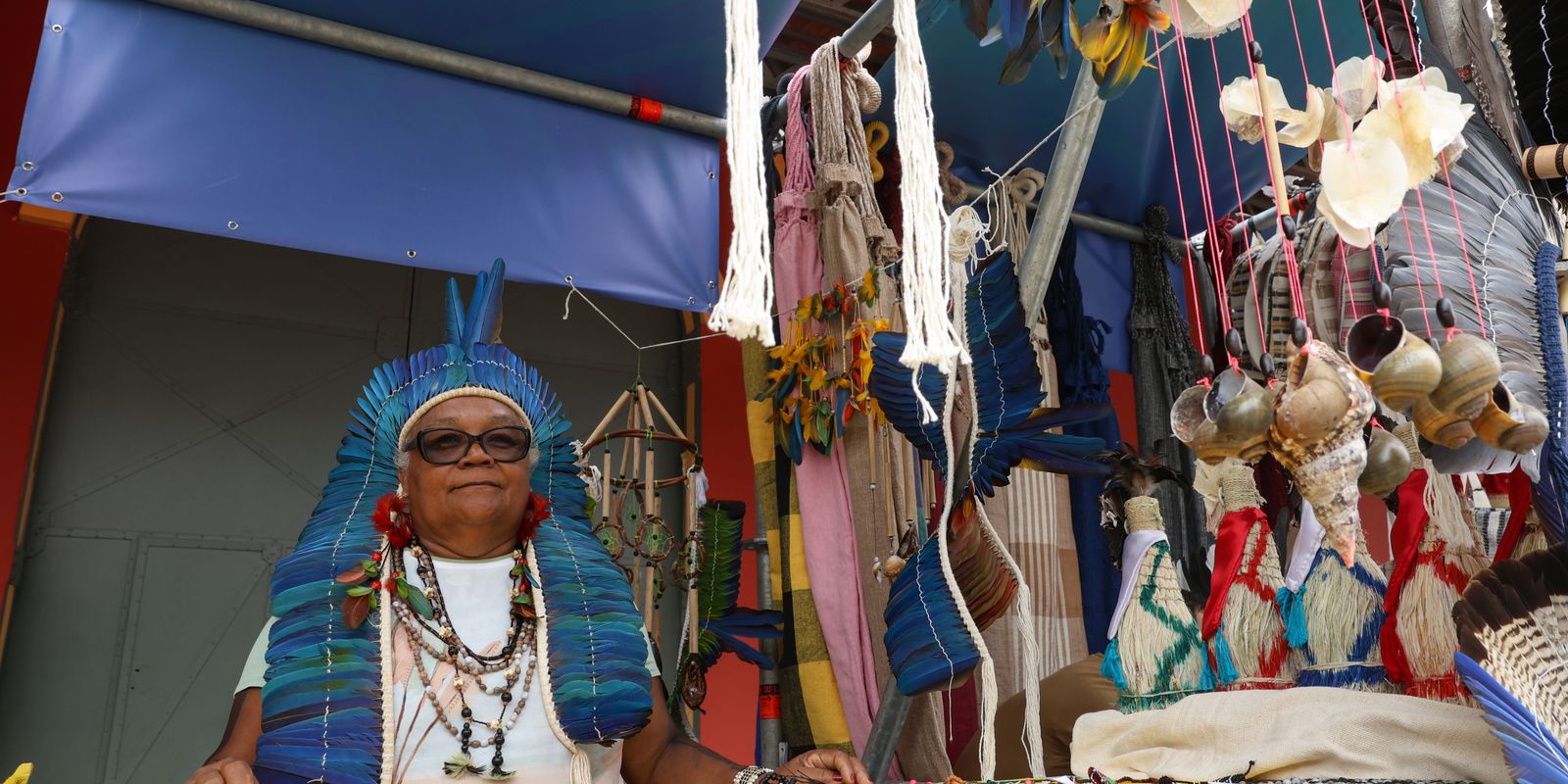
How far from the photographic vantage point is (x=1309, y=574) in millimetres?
2305

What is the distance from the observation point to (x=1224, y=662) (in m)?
2.29

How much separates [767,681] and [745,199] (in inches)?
80.1

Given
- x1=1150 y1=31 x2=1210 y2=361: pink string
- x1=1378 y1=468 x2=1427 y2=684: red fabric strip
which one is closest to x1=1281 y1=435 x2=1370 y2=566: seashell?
x1=1150 y1=31 x2=1210 y2=361: pink string

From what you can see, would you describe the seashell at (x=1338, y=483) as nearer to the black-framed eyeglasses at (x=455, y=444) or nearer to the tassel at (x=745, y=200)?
the tassel at (x=745, y=200)

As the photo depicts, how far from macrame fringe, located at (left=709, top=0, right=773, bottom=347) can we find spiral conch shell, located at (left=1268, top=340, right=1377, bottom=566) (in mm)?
704

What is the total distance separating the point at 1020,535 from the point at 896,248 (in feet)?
3.38

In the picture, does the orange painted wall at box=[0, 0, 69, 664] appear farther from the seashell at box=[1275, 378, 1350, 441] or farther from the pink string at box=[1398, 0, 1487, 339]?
the pink string at box=[1398, 0, 1487, 339]

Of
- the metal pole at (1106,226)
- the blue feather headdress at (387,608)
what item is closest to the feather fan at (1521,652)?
the blue feather headdress at (387,608)

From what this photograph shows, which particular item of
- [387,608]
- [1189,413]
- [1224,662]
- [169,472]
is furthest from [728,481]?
[1189,413]

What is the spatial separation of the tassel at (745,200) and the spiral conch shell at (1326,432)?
2.30ft

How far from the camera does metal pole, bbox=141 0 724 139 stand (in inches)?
110

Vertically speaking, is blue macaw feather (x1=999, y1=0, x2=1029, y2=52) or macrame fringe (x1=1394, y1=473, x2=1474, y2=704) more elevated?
blue macaw feather (x1=999, y1=0, x2=1029, y2=52)

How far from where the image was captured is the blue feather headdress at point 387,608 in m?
2.14

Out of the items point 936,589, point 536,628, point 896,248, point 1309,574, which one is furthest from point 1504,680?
point 896,248
